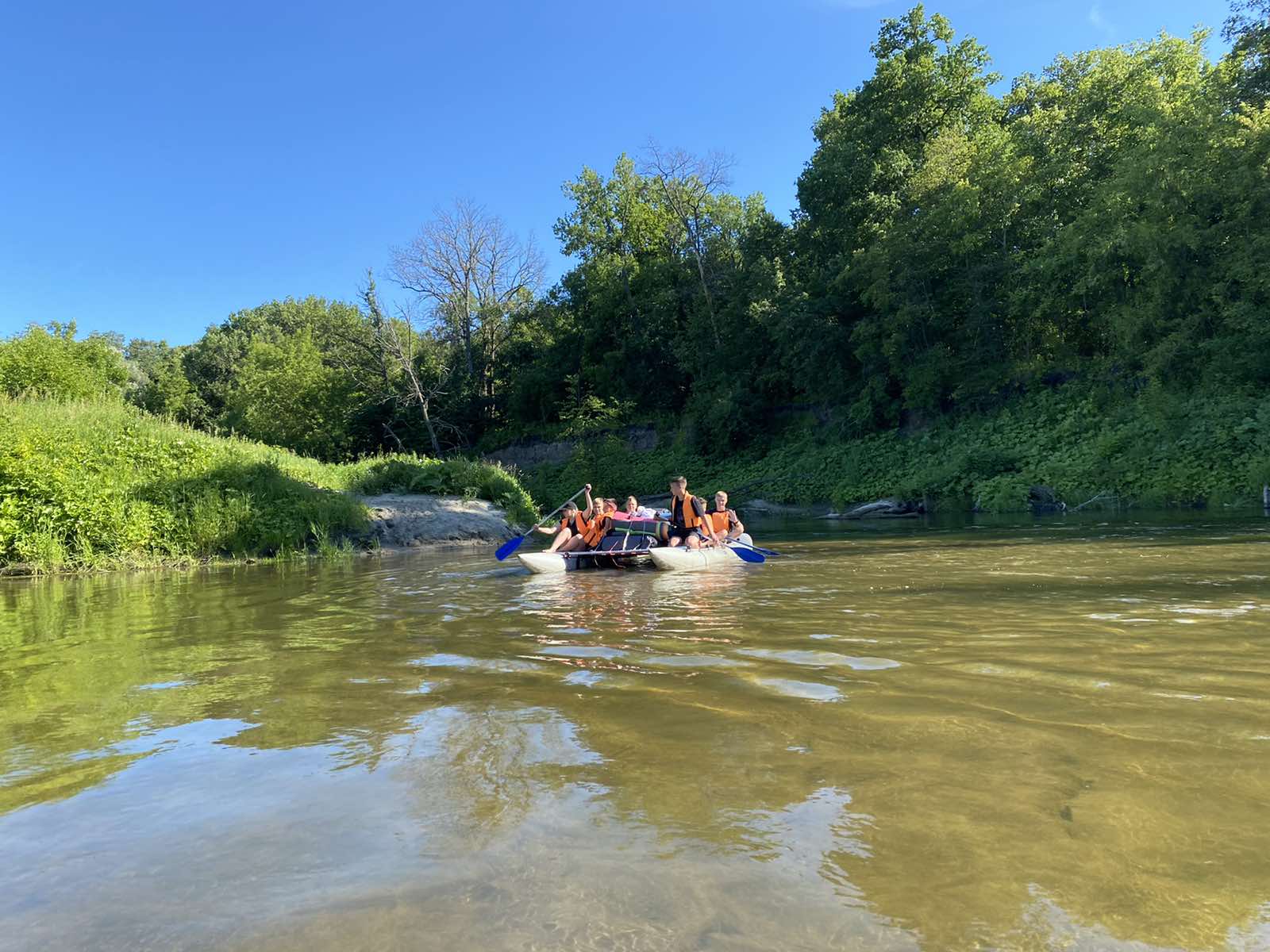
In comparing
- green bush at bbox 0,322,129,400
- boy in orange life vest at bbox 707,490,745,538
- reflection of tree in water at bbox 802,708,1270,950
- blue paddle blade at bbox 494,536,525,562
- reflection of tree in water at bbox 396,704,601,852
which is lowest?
reflection of tree in water at bbox 802,708,1270,950

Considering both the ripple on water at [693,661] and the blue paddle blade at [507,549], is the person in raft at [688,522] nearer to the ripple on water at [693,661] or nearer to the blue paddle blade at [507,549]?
the blue paddle blade at [507,549]

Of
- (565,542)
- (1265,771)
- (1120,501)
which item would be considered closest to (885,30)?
(1120,501)

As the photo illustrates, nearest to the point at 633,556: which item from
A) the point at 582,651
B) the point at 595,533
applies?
the point at 595,533

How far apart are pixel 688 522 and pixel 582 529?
5.04 ft

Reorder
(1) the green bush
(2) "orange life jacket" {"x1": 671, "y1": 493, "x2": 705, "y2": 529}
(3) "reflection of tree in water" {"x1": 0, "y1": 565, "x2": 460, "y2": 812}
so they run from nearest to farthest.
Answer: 1. (3) "reflection of tree in water" {"x1": 0, "y1": 565, "x2": 460, "y2": 812}
2. (2) "orange life jacket" {"x1": 671, "y1": 493, "x2": 705, "y2": 529}
3. (1) the green bush

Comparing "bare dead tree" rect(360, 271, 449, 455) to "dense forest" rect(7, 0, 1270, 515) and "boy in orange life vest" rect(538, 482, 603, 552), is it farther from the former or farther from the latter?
"boy in orange life vest" rect(538, 482, 603, 552)

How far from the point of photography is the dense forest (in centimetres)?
2127

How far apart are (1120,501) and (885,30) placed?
2386cm

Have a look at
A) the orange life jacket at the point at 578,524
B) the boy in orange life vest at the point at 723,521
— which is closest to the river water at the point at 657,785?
the orange life jacket at the point at 578,524

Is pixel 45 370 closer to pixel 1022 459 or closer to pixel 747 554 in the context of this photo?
pixel 747 554

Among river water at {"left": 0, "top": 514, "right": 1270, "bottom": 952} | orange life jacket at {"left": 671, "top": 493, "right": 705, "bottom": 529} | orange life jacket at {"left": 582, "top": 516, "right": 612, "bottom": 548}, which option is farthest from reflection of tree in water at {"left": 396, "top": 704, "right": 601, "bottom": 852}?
orange life jacket at {"left": 671, "top": 493, "right": 705, "bottom": 529}

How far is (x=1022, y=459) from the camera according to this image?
23.9 meters

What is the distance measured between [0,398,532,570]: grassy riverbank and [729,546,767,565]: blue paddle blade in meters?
6.69

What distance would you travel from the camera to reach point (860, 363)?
32594mm
